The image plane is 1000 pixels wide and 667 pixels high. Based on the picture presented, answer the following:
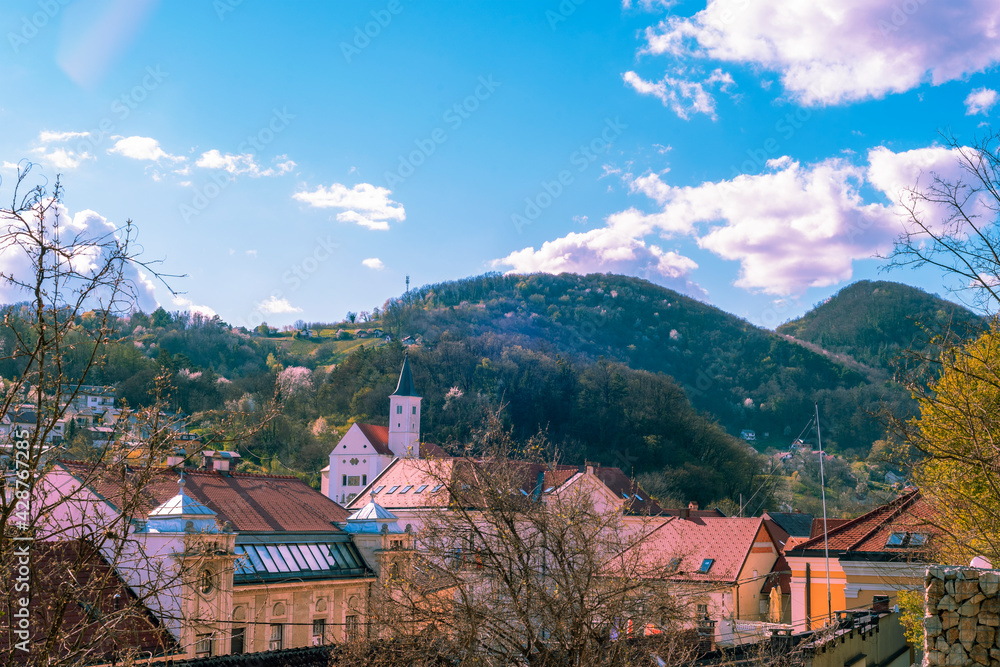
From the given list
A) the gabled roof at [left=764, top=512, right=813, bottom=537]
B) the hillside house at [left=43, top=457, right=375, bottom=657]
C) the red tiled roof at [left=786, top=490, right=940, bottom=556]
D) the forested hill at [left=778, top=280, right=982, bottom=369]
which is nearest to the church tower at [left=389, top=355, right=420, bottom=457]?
the gabled roof at [left=764, top=512, right=813, bottom=537]

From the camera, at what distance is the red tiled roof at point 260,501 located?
28328 mm

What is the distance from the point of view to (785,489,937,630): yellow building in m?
21.3

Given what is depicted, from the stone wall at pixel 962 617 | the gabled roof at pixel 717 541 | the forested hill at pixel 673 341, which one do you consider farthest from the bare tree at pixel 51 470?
the forested hill at pixel 673 341

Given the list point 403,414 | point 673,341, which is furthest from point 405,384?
point 673,341

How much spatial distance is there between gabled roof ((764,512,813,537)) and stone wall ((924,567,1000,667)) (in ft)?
150

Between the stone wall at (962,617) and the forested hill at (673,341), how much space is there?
98437mm

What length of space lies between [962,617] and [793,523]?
4940 cm

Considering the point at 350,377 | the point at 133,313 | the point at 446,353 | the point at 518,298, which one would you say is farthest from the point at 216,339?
the point at 133,313

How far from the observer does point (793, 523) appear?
51938 millimetres

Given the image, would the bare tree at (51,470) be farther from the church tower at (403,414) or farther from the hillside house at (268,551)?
the church tower at (403,414)

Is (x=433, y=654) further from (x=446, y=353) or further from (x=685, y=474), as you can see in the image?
(x=446, y=353)

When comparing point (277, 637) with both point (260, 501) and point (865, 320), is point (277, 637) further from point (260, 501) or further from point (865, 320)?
point (865, 320)

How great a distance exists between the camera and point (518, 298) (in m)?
169

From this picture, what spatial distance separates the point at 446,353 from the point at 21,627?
338 feet
